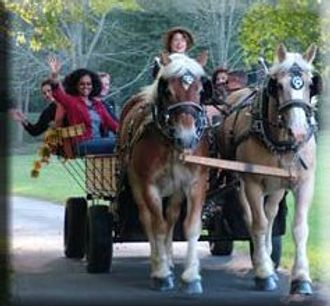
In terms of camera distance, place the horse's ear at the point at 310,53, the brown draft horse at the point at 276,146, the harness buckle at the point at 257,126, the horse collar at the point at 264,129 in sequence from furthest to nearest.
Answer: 1. the harness buckle at the point at 257,126
2. the horse collar at the point at 264,129
3. the brown draft horse at the point at 276,146
4. the horse's ear at the point at 310,53

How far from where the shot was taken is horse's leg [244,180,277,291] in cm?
433

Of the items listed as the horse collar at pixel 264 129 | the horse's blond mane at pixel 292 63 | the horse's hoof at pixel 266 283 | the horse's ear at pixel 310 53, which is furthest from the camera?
the horse collar at pixel 264 129

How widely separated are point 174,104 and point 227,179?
48 centimetres

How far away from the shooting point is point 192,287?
14.1ft

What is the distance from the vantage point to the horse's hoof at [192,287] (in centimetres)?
426

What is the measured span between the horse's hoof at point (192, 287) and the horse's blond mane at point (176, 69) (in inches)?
27.8

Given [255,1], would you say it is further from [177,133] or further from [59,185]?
[59,185]

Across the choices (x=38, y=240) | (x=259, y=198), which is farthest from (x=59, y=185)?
(x=259, y=198)

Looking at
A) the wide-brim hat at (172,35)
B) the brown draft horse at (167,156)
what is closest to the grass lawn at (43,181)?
the brown draft horse at (167,156)

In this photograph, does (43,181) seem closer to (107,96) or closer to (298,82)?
(107,96)

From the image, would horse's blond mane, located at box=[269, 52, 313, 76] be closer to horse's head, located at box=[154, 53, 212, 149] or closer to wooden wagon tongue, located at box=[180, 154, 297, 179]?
horse's head, located at box=[154, 53, 212, 149]

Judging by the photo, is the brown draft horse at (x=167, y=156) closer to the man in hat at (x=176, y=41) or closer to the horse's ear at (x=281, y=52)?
the man in hat at (x=176, y=41)

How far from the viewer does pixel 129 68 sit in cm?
404

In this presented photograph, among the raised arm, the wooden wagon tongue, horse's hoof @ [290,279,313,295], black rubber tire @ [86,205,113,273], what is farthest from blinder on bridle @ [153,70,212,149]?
horse's hoof @ [290,279,313,295]
